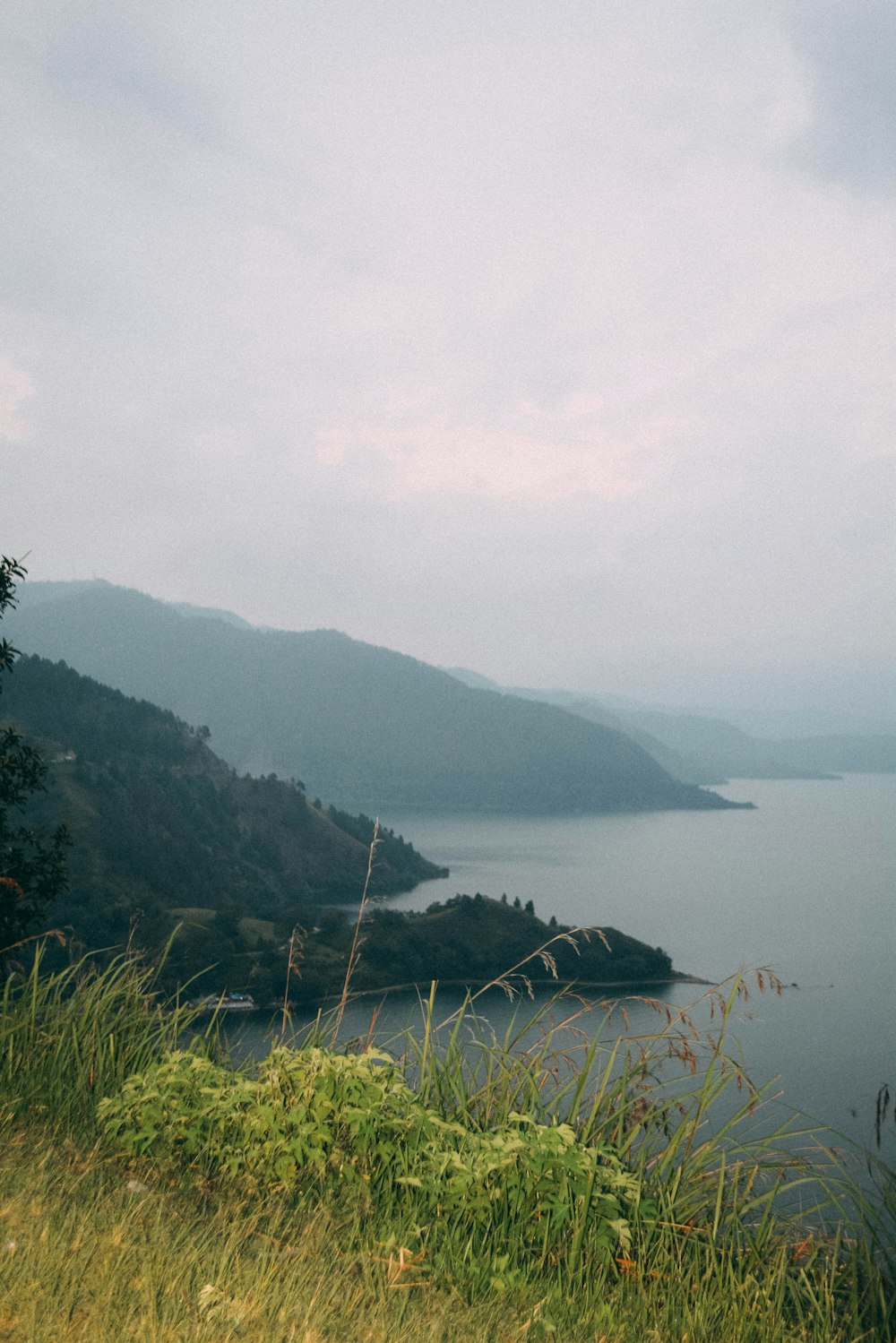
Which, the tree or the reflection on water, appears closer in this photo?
the tree

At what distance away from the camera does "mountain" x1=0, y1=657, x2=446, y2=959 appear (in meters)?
112

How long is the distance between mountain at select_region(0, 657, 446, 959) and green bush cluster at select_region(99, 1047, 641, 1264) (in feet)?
319

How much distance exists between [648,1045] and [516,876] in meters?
154

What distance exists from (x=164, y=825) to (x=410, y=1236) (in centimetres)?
13578

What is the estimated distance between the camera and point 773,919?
411 ft

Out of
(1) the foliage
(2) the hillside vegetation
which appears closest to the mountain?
(2) the hillside vegetation

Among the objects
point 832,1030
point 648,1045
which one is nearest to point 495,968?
point 832,1030

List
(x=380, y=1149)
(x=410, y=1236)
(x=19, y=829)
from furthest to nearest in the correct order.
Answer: (x=19, y=829) → (x=380, y=1149) → (x=410, y=1236)

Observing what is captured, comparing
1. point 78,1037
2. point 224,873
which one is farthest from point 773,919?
point 78,1037

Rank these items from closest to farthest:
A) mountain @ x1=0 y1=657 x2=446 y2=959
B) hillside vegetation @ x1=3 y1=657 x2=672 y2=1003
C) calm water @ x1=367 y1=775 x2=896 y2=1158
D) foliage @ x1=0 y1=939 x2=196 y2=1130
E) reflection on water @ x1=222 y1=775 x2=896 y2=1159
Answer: foliage @ x1=0 y1=939 x2=196 y2=1130 → reflection on water @ x1=222 y1=775 x2=896 y2=1159 → calm water @ x1=367 y1=775 x2=896 y2=1158 → hillside vegetation @ x1=3 y1=657 x2=672 y2=1003 → mountain @ x1=0 y1=657 x2=446 y2=959

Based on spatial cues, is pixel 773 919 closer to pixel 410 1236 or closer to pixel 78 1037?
pixel 78 1037

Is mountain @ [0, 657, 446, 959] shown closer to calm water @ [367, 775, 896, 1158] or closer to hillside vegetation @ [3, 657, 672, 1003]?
hillside vegetation @ [3, 657, 672, 1003]

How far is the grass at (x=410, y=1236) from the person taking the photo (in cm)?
262

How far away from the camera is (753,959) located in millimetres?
103875
